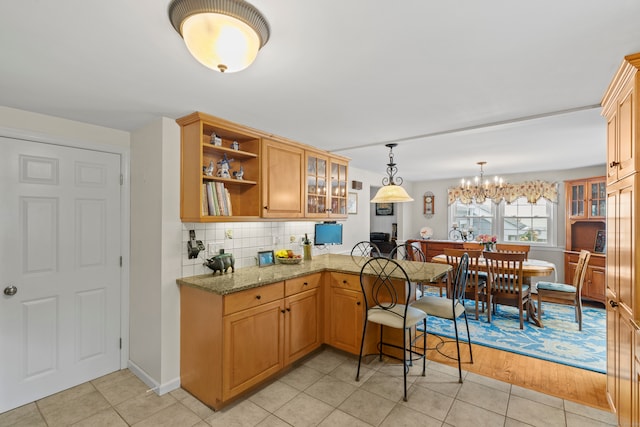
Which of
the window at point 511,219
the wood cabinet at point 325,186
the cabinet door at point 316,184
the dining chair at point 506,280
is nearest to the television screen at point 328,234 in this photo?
the wood cabinet at point 325,186

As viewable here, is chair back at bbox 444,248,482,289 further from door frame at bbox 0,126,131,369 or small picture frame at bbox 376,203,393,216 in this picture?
door frame at bbox 0,126,131,369

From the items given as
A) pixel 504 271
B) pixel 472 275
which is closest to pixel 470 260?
pixel 472 275

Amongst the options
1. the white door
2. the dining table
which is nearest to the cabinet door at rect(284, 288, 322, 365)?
the white door

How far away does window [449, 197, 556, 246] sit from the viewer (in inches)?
229

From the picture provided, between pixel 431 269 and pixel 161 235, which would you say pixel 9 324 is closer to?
pixel 161 235

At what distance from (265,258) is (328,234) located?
1.21 metres

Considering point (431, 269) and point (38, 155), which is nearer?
point (38, 155)

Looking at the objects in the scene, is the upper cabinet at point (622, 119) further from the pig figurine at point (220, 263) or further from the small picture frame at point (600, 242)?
the small picture frame at point (600, 242)

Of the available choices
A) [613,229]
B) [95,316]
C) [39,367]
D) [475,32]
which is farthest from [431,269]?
[39,367]

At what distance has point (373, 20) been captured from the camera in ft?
4.41

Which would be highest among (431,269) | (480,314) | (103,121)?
(103,121)

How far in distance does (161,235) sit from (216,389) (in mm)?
1273

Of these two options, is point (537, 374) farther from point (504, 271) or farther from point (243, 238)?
point (243, 238)

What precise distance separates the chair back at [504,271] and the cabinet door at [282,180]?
102 inches
